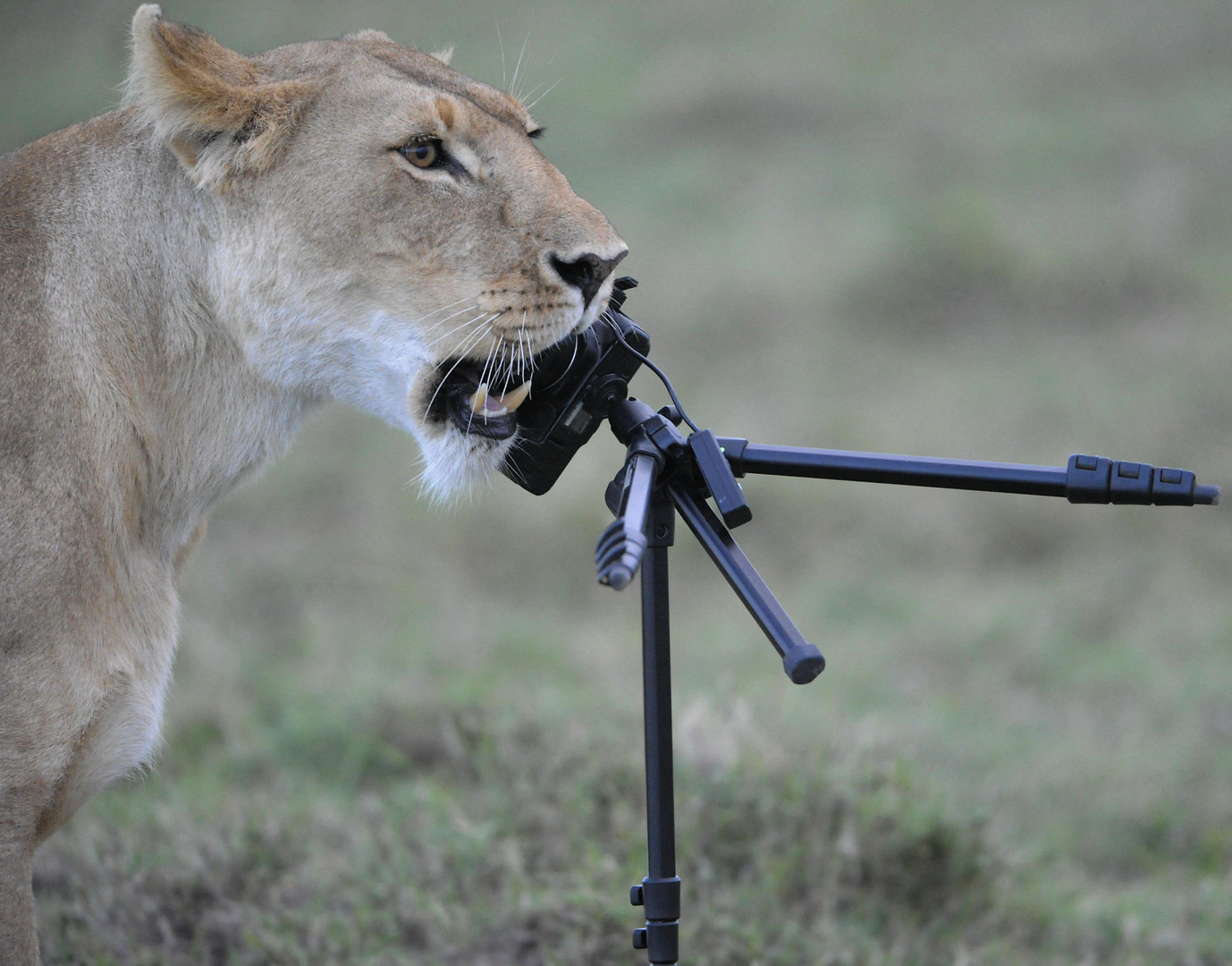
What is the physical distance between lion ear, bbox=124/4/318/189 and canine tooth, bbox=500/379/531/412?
0.52 m

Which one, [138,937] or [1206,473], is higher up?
[1206,473]

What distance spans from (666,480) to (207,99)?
3.01ft

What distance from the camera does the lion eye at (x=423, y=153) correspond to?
2.01 meters

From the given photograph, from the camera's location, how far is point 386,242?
199 cm

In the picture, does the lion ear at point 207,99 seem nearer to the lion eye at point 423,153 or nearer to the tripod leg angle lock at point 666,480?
the lion eye at point 423,153

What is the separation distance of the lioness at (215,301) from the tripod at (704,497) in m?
0.34

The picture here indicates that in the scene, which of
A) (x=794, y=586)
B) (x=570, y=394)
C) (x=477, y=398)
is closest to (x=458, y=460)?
(x=477, y=398)

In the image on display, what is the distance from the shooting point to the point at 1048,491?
161cm

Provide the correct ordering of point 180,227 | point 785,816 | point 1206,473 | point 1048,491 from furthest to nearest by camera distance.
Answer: point 1206,473 → point 785,816 → point 180,227 → point 1048,491

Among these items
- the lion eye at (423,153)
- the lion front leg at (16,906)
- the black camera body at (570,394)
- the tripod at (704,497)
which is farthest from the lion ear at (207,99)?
the lion front leg at (16,906)

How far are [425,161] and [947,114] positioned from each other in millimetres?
9400

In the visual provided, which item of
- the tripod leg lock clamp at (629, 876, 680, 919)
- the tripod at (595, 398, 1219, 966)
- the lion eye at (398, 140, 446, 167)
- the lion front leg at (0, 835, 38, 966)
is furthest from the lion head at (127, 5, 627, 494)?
the lion front leg at (0, 835, 38, 966)

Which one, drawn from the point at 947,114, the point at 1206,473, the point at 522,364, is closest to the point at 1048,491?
the point at 522,364

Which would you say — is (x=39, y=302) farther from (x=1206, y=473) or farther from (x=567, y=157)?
(x=567, y=157)
